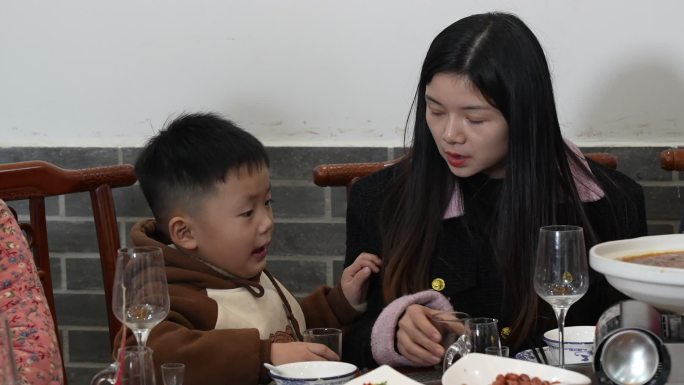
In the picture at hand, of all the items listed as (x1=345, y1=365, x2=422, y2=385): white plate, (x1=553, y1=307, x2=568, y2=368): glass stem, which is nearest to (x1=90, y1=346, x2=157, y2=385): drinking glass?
(x1=345, y1=365, x2=422, y2=385): white plate

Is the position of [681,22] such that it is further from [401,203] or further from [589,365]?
[589,365]

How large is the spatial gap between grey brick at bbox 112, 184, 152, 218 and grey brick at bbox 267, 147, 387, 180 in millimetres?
383

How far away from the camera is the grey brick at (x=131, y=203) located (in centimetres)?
289

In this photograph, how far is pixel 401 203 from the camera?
2102mm

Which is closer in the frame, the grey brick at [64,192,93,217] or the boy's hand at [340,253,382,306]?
the boy's hand at [340,253,382,306]

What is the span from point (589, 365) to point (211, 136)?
3.05 feet

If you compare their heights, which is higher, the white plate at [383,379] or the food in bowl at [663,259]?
the food in bowl at [663,259]

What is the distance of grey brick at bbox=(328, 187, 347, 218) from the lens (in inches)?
112

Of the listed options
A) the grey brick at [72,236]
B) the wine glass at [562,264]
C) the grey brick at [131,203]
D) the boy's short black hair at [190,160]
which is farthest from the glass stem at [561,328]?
the grey brick at [72,236]

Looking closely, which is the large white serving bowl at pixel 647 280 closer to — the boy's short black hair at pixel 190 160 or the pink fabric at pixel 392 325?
the pink fabric at pixel 392 325

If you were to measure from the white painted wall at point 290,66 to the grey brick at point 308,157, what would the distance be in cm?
2

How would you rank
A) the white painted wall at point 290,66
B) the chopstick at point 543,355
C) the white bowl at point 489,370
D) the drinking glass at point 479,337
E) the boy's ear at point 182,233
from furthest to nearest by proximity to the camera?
the white painted wall at point 290,66, the boy's ear at point 182,233, the chopstick at point 543,355, the drinking glass at point 479,337, the white bowl at point 489,370

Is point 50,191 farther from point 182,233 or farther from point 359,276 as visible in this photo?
point 359,276

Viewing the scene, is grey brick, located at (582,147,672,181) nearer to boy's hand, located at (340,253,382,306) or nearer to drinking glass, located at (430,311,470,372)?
boy's hand, located at (340,253,382,306)
